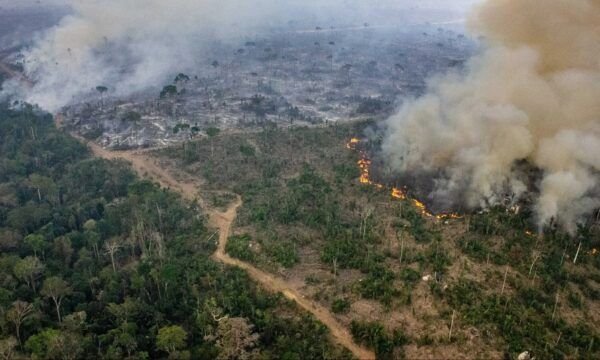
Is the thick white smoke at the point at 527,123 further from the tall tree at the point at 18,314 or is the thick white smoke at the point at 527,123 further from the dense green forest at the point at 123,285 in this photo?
the tall tree at the point at 18,314

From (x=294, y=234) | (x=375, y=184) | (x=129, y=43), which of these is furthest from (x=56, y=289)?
(x=129, y=43)

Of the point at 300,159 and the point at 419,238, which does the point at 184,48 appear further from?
the point at 419,238

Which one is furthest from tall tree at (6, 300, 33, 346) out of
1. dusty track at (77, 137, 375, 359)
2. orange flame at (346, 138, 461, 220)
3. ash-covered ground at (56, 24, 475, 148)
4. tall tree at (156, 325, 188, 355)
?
ash-covered ground at (56, 24, 475, 148)

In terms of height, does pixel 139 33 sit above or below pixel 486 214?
above

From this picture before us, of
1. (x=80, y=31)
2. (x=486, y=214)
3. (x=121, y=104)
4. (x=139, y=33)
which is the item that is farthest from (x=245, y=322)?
(x=139, y=33)

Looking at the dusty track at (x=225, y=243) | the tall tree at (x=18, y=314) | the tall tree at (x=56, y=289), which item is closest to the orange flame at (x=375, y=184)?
the dusty track at (x=225, y=243)

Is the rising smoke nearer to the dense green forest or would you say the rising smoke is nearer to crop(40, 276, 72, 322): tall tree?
the dense green forest
